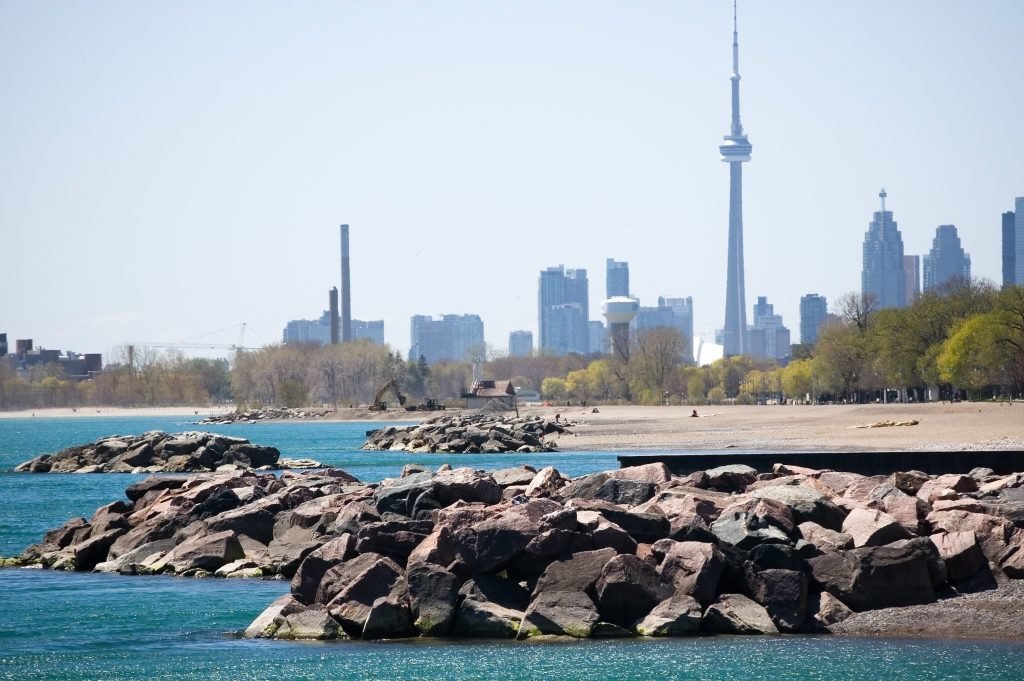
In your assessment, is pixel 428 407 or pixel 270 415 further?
pixel 270 415

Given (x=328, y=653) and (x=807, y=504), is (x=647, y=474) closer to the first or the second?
(x=807, y=504)

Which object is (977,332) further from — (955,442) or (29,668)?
(29,668)

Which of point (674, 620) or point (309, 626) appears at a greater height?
point (674, 620)

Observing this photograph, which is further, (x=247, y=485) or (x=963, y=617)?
(x=247, y=485)

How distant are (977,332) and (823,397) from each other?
139ft

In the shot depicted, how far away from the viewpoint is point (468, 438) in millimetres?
72500

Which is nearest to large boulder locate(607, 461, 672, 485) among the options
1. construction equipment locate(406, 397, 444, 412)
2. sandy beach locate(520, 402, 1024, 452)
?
sandy beach locate(520, 402, 1024, 452)

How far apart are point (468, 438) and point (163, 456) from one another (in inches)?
691

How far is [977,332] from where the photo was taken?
8056 centimetres

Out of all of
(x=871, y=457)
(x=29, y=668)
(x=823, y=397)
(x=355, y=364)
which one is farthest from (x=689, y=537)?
(x=355, y=364)

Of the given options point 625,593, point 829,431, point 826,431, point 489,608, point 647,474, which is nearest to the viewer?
point 625,593

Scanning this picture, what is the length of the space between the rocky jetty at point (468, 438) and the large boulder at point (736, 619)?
167ft

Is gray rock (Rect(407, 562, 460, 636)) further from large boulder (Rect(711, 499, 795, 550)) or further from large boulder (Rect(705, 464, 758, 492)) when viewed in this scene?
large boulder (Rect(705, 464, 758, 492))

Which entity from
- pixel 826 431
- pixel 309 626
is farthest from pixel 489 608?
pixel 826 431
